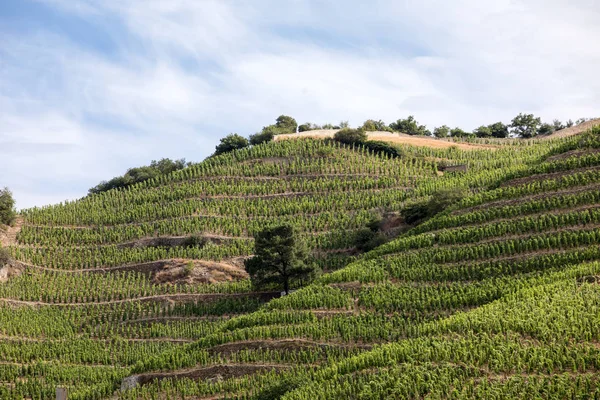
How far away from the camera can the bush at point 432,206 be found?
206 feet

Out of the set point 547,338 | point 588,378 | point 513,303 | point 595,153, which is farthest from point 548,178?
point 588,378

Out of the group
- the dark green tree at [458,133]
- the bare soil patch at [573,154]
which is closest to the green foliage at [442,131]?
the dark green tree at [458,133]

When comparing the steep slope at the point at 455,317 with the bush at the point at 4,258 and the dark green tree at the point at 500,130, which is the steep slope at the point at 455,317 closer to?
the bush at the point at 4,258

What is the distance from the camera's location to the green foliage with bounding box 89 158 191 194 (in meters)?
90.0

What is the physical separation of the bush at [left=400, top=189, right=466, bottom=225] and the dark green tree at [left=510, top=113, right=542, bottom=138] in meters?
44.2

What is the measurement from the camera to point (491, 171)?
7062 centimetres

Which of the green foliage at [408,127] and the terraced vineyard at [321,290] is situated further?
the green foliage at [408,127]

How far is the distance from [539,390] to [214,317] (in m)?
25.5

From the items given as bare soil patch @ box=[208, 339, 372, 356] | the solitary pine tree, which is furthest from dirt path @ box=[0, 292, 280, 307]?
bare soil patch @ box=[208, 339, 372, 356]

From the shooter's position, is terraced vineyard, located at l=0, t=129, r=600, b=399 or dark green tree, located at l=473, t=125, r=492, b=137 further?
dark green tree, located at l=473, t=125, r=492, b=137

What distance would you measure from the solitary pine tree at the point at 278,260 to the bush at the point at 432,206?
10386mm

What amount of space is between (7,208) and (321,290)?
2998cm

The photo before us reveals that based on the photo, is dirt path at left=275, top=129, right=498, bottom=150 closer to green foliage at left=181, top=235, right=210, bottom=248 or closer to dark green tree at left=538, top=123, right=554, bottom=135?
dark green tree at left=538, top=123, right=554, bottom=135

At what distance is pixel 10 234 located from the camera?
228ft
